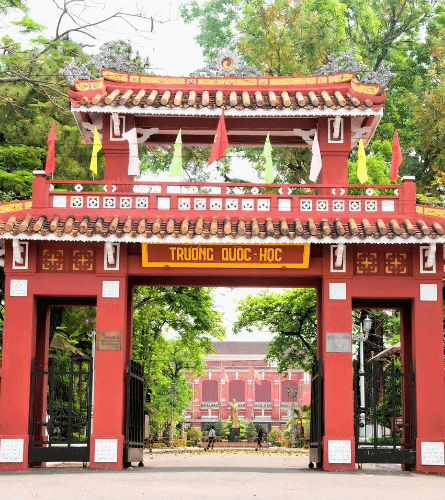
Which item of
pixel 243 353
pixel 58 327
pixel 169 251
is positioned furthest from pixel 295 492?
pixel 243 353

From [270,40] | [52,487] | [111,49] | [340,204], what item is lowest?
[52,487]

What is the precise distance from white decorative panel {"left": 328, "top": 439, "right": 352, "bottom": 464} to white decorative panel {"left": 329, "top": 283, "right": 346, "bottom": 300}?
2771 mm

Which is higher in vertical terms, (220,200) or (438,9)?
(438,9)

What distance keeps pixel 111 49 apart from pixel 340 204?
6.31 meters

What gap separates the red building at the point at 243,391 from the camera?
6406cm

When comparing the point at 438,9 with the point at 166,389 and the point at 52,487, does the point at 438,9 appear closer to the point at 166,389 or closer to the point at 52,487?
the point at 166,389

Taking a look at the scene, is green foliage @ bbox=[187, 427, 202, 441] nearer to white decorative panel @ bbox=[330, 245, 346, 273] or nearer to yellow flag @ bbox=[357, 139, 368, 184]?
yellow flag @ bbox=[357, 139, 368, 184]

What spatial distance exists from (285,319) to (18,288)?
18365 millimetres

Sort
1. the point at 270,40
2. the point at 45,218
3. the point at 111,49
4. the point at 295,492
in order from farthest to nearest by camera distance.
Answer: the point at 270,40
the point at 111,49
the point at 45,218
the point at 295,492

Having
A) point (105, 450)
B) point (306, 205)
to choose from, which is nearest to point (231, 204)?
point (306, 205)

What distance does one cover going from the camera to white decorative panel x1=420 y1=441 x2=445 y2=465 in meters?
16.8

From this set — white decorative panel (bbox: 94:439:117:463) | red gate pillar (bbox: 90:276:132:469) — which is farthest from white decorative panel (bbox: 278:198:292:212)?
white decorative panel (bbox: 94:439:117:463)

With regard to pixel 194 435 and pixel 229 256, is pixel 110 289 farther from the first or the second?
pixel 194 435

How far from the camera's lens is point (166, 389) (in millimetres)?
50781
